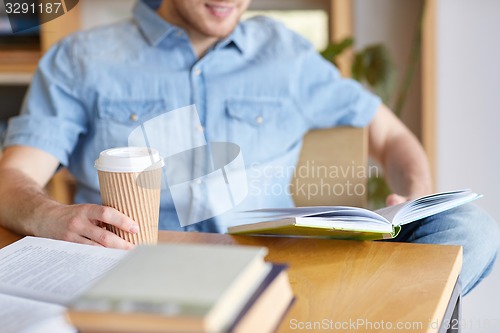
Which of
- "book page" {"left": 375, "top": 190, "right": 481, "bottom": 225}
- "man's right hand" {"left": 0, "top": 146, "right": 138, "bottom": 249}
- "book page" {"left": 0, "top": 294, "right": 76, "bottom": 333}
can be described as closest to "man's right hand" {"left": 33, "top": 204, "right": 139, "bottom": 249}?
"man's right hand" {"left": 0, "top": 146, "right": 138, "bottom": 249}

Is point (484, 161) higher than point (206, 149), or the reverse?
point (206, 149)

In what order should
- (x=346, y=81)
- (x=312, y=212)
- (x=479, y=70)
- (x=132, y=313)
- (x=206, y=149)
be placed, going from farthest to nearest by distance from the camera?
(x=479, y=70) → (x=346, y=81) → (x=206, y=149) → (x=312, y=212) → (x=132, y=313)

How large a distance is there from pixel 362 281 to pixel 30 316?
0.39 meters

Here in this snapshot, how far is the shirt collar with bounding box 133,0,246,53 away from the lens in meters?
1.53

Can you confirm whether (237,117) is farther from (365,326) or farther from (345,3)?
(345,3)

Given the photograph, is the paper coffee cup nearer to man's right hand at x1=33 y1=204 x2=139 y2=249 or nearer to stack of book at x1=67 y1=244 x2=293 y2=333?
man's right hand at x1=33 y1=204 x2=139 y2=249

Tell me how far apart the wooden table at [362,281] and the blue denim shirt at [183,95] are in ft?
1.35

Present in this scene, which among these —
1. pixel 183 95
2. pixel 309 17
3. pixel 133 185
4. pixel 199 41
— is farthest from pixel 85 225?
pixel 309 17

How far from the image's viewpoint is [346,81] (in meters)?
1.62

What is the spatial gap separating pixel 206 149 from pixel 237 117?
10 cm

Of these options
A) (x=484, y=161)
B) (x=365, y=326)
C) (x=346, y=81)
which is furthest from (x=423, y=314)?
(x=484, y=161)

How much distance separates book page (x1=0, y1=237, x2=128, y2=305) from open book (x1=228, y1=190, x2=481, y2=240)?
0.75 ft

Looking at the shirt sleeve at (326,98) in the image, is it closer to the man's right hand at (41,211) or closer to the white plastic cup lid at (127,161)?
the man's right hand at (41,211)

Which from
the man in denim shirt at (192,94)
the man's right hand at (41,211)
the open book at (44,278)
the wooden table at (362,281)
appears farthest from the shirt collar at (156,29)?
the open book at (44,278)
